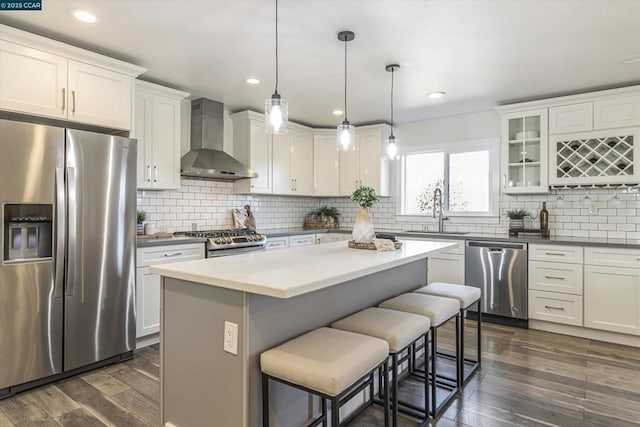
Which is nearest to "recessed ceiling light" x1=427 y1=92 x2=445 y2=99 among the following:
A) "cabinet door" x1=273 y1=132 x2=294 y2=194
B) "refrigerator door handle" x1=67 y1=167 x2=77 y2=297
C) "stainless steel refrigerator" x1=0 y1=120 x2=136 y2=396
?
"cabinet door" x1=273 y1=132 x2=294 y2=194

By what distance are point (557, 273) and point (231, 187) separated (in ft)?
12.4

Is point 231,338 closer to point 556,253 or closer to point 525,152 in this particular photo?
point 556,253

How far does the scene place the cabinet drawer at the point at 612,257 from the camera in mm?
3410

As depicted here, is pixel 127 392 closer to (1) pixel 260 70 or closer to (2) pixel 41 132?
(2) pixel 41 132

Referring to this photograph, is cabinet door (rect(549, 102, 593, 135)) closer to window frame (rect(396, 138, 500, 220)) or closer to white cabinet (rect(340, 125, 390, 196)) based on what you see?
window frame (rect(396, 138, 500, 220))

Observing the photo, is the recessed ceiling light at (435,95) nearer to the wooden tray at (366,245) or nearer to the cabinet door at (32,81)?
the wooden tray at (366,245)

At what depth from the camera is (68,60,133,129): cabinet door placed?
2836 millimetres

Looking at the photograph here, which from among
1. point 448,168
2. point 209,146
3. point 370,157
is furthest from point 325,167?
point 209,146

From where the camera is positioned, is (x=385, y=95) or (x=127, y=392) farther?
(x=385, y=95)

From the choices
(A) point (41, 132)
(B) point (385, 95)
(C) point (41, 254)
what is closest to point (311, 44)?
(B) point (385, 95)

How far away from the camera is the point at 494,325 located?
13.2 ft

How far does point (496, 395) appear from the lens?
2.52 metres

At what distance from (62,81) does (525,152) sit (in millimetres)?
4460

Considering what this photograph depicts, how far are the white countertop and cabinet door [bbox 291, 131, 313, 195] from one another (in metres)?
2.72
